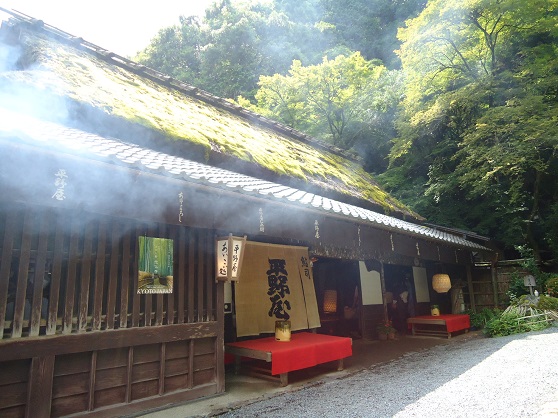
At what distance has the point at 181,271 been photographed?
16.2ft

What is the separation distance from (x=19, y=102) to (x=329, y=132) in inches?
694

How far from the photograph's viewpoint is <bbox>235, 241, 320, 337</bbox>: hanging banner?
674cm

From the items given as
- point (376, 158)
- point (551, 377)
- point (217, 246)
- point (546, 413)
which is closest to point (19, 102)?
point (217, 246)

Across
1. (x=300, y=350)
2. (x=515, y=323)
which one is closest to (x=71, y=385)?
(x=300, y=350)

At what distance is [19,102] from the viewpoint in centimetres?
439

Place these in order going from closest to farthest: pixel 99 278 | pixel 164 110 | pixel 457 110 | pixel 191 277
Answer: pixel 99 278 < pixel 191 277 < pixel 164 110 < pixel 457 110

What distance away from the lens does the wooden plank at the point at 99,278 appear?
13.2 ft

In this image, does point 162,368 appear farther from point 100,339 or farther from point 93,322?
point 93,322

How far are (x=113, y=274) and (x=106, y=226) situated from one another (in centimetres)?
56

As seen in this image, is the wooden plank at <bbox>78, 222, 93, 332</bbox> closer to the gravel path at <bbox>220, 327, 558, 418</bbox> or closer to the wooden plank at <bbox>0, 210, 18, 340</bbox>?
the wooden plank at <bbox>0, 210, 18, 340</bbox>

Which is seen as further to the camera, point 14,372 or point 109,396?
point 109,396

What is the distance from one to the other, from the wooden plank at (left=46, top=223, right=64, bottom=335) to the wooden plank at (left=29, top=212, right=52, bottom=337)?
0.08 meters

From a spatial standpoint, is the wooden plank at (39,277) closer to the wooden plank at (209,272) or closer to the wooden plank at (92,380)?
the wooden plank at (92,380)

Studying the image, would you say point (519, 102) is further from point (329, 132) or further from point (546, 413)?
point (546, 413)
